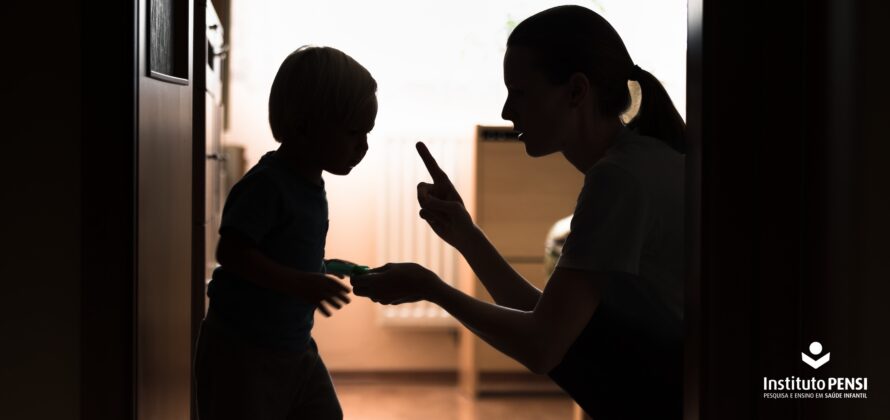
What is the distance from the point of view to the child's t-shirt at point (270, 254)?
4.16 ft

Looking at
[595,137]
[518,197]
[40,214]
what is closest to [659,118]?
[595,137]

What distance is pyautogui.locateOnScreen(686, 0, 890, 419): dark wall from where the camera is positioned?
828 millimetres

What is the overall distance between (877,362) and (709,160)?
241mm

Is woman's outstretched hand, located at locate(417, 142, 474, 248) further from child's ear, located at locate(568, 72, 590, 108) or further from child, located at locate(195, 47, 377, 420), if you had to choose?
child's ear, located at locate(568, 72, 590, 108)

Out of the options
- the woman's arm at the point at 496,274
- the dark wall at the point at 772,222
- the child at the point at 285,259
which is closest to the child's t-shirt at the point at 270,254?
the child at the point at 285,259

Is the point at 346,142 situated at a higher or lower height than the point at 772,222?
higher

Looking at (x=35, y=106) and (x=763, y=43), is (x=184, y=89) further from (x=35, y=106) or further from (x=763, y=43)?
(x=763, y=43)

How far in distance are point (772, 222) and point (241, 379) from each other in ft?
2.51

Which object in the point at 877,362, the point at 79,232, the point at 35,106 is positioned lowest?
the point at 877,362

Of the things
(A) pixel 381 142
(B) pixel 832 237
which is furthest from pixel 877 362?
(A) pixel 381 142

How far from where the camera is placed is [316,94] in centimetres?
136

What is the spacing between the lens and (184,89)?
1.26 m

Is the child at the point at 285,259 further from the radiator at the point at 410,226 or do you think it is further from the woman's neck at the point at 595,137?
the radiator at the point at 410,226

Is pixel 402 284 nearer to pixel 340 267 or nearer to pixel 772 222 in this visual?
Answer: pixel 340 267
